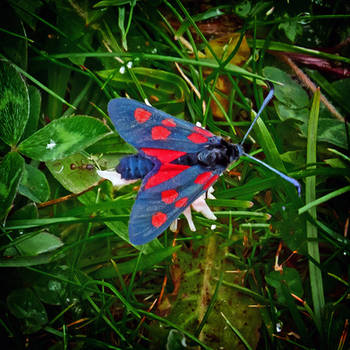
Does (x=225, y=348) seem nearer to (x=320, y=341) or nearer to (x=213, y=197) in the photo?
(x=320, y=341)

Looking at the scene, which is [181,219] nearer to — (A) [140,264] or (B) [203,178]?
(A) [140,264]

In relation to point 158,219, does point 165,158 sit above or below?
above

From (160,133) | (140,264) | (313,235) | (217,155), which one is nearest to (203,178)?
(217,155)

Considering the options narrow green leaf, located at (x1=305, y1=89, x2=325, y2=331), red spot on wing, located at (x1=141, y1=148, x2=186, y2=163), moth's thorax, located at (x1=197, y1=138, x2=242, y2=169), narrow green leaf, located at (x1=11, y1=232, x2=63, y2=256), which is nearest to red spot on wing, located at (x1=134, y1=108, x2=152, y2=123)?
red spot on wing, located at (x1=141, y1=148, x2=186, y2=163)

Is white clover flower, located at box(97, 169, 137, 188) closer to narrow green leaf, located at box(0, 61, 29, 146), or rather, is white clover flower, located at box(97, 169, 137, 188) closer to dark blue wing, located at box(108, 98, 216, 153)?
dark blue wing, located at box(108, 98, 216, 153)

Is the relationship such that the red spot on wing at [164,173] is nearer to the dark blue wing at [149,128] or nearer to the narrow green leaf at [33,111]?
the dark blue wing at [149,128]
